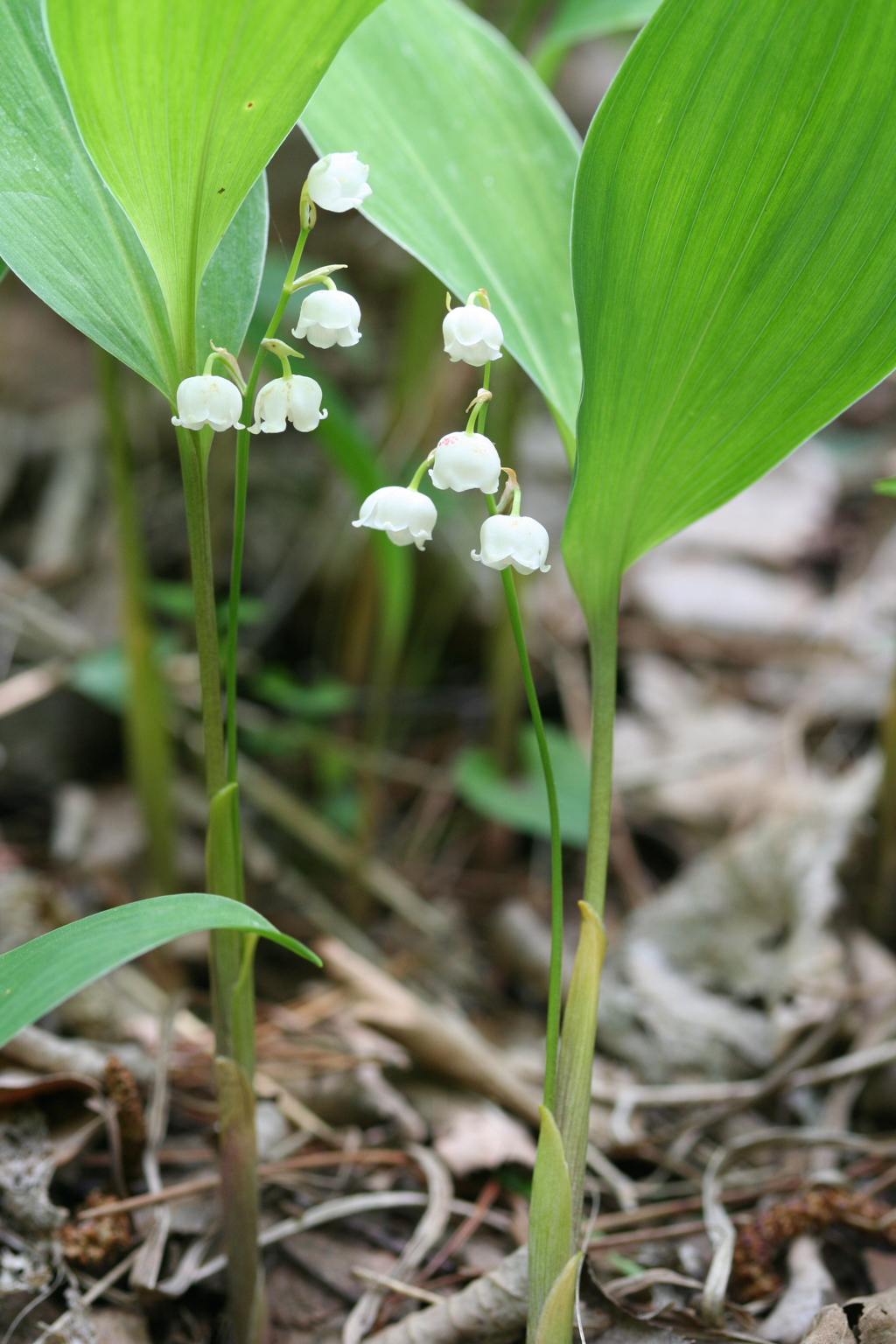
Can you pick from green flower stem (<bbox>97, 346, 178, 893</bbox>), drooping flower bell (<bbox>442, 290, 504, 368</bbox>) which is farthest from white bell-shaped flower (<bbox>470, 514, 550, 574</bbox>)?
green flower stem (<bbox>97, 346, 178, 893</bbox>)

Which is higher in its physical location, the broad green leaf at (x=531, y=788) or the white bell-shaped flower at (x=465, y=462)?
the broad green leaf at (x=531, y=788)

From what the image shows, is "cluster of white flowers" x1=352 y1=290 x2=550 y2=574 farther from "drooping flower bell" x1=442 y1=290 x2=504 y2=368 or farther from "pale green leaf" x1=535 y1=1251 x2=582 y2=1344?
"pale green leaf" x1=535 y1=1251 x2=582 y2=1344

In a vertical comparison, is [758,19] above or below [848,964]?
above

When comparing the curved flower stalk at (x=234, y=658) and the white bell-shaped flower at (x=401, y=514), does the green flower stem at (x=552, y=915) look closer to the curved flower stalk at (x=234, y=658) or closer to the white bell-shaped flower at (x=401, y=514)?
the white bell-shaped flower at (x=401, y=514)

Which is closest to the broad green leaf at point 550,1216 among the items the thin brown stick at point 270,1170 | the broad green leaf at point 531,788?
the thin brown stick at point 270,1170

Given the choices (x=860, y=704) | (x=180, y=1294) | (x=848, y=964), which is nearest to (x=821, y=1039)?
(x=848, y=964)

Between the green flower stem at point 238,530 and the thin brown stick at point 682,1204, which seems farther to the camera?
the thin brown stick at point 682,1204

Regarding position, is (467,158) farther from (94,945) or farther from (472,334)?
(94,945)

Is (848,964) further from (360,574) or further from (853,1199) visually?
(360,574)

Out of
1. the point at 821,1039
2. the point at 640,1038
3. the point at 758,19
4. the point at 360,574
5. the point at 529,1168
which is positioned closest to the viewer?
the point at 758,19
